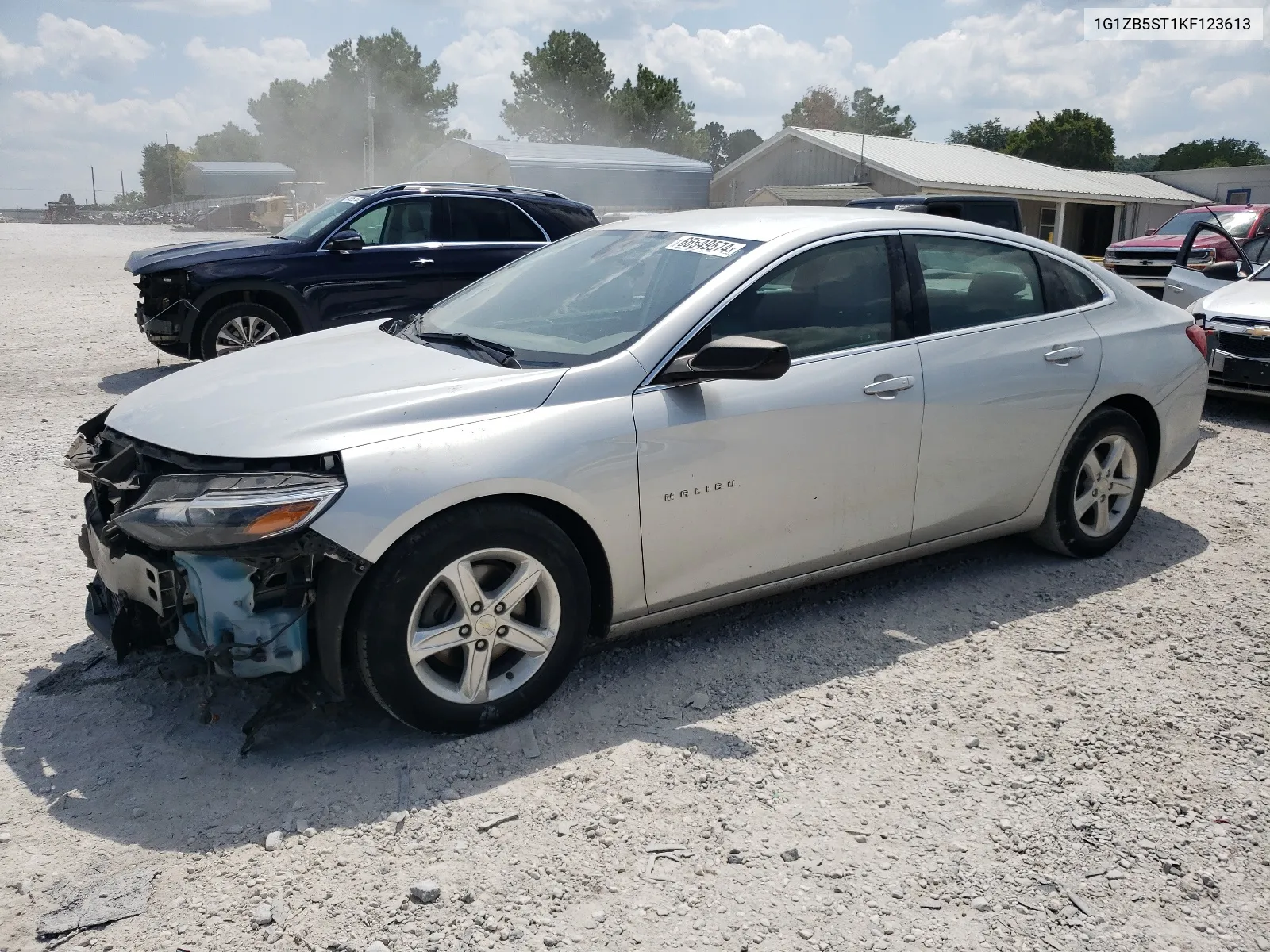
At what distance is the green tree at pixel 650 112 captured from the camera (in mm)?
72375

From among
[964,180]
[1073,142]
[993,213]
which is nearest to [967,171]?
[964,180]

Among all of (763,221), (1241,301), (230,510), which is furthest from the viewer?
(1241,301)

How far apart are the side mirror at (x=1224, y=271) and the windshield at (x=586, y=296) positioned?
23.9 feet

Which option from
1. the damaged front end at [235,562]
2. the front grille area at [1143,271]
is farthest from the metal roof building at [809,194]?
the damaged front end at [235,562]

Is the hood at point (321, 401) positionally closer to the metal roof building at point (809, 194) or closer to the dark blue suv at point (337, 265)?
the dark blue suv at point (337, 265)

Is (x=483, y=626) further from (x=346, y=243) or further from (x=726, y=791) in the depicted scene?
(x=346, y=243)

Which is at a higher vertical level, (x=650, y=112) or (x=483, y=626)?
(x=650, y=112)

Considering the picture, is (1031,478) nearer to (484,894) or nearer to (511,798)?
(511,798)

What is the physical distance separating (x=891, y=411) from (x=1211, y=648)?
5.20 feet

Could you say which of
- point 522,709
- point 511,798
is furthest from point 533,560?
point 511,798

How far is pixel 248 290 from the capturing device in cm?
930

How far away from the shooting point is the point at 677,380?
138 inches

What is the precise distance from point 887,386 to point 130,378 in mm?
7935

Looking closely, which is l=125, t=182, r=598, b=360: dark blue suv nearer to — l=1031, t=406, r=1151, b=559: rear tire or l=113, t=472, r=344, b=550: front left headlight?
l=1031, t=406, r=1151, b=559: rear tire
